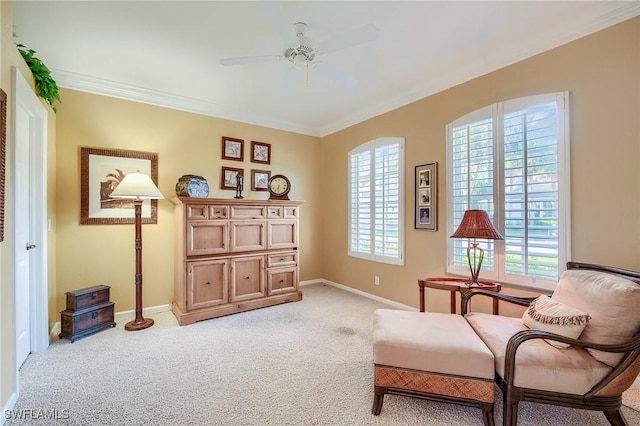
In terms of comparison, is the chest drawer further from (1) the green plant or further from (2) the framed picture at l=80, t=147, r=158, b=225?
(1) the green plant

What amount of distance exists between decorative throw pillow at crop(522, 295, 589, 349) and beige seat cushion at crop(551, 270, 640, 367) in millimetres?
53

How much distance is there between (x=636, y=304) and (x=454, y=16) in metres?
2.23

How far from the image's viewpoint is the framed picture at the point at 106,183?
3.16 metres

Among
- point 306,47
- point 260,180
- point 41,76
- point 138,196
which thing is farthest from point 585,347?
point 41,76

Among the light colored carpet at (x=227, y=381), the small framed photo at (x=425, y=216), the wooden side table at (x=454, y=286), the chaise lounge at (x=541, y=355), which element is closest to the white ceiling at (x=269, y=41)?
the small framed photo at (x=425, y=216)

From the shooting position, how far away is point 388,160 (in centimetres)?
388

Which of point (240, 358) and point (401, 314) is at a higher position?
point (401, 314)

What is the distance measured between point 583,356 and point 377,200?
2749mm

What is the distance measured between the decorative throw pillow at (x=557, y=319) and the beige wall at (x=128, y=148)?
12.1ft

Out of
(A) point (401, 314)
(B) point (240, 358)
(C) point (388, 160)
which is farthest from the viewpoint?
(C) point (388, 160)

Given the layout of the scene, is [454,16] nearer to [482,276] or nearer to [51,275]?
[482,276]

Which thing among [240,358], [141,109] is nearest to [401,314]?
[240,358]

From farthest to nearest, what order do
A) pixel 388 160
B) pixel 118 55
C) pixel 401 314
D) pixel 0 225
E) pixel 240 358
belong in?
pixel 388 160 < pixel 118 55 < pixel 240 358 < pixel 401 314 < pixel 0 225

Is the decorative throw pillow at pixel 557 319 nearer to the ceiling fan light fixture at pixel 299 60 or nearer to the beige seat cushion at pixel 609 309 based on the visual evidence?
the beige seat cushion at pixel 609 309
